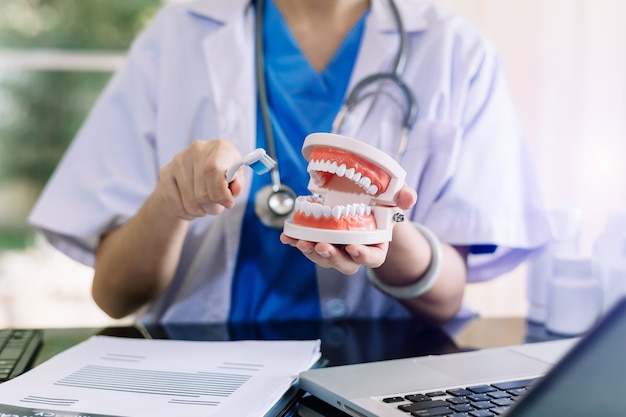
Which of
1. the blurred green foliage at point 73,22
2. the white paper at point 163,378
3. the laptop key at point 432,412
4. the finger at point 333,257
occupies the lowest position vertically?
the white paper at point 163,378

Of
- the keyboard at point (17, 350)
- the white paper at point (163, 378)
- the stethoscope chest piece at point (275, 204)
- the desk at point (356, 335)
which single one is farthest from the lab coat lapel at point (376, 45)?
the keyboard at point (17, 350)

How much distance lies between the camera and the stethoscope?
2.91ft

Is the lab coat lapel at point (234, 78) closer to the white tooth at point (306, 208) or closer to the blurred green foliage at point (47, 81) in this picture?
the white tooth at point (306, 208)

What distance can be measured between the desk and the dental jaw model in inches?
8.4

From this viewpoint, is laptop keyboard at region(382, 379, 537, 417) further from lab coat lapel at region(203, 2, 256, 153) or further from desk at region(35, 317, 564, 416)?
lab coat lapel at region(203, 2, 256, 153)

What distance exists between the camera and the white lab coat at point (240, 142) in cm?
94

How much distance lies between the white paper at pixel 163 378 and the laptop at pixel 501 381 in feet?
0.18

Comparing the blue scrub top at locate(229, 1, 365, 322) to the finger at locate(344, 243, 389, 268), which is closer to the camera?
the finger at locate(344, 243, 389, 268)

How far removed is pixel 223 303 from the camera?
3.15 feet

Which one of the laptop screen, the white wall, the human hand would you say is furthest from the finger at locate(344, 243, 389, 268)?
the white wall

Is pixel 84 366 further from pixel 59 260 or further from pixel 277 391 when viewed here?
pixel 59 260

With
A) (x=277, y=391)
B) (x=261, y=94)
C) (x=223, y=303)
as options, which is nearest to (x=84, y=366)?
(x=277, y=391)

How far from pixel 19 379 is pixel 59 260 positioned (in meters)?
1.55

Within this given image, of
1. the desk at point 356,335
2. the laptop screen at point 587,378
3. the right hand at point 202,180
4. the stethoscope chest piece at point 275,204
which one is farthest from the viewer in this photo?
the stethoscope chest piece at point 275,204
